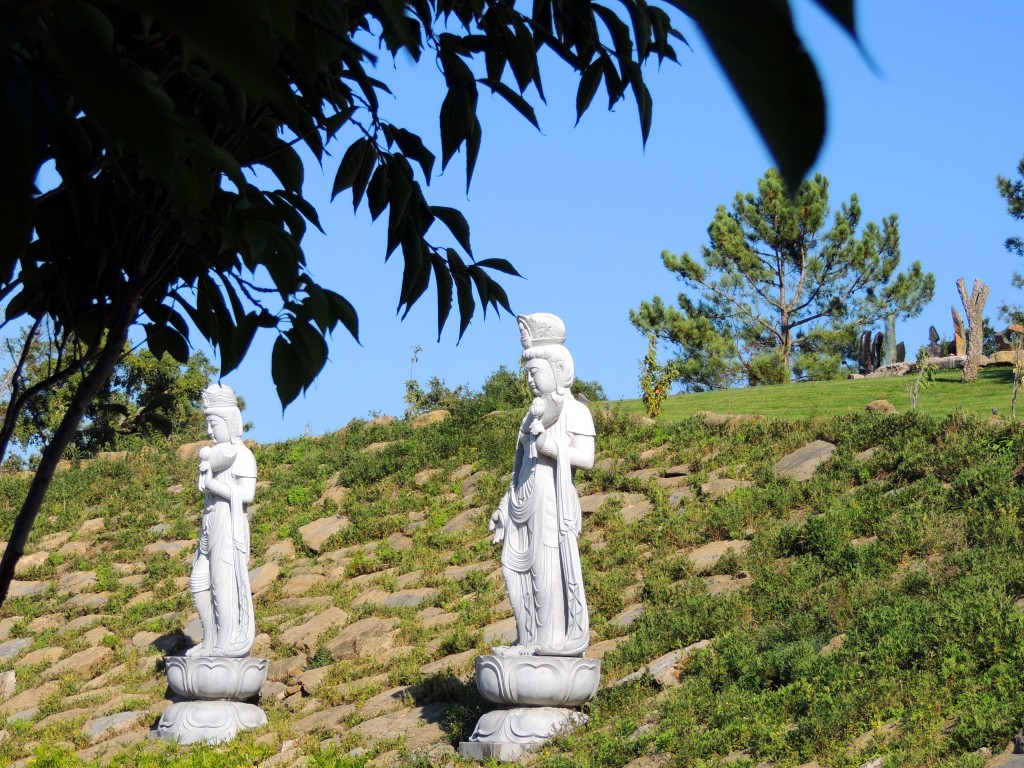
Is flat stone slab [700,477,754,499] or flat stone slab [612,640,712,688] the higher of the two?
flat stone slab [700,477,754,499]

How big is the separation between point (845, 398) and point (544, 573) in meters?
10.8

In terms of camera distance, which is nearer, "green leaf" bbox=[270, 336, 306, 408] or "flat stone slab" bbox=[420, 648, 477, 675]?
"green leaf" bbox=[270, 336, 306, 408]

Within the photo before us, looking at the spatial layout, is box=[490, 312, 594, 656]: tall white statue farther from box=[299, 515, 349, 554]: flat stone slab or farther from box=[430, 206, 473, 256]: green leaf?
box=[299, 515, 349, 554]: flat stone slab

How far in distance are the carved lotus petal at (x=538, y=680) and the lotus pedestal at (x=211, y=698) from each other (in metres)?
2.76

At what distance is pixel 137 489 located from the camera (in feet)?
57.4

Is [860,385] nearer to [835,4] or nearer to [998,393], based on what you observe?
[998,393]

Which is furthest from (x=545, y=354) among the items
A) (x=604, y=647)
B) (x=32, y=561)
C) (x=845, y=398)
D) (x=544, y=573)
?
(x=845, y=398)

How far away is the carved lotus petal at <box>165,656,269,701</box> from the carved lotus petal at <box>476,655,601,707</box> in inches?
111

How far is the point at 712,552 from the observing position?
1076 centimetres

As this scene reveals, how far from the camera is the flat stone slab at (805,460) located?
39.3 ft

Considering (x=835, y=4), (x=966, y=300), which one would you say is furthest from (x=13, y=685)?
(x=966, y=300)

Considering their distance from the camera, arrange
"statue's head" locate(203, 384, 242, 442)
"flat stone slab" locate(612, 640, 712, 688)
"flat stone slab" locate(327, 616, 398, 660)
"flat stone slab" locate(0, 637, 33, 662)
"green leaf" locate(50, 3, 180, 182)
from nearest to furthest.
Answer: "green leaf" locate(50, 3, 180, 182) → "flat stone slab" locate(612, 640, 712, 688) → "statue's head" locate(203, 384, 242, 442) → "flat stone slab" locate(327, 616, 398, 660) → "flat stone slab" locate(0, 637, 33, 662)

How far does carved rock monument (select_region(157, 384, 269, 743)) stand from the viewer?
9.76 metres

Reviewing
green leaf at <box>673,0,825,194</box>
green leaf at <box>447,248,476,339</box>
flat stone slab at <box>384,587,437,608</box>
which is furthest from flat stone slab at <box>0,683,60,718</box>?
green leaf at <box>673,0,825,194</box>
